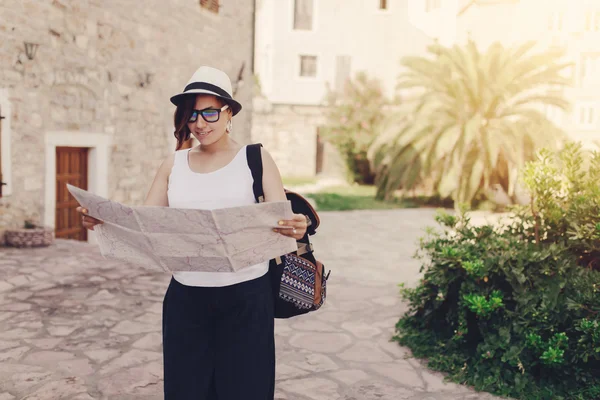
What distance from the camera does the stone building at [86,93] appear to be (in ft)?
25.1

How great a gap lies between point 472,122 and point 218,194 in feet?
39.3

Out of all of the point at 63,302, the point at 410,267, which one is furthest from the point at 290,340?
the point at 410,267

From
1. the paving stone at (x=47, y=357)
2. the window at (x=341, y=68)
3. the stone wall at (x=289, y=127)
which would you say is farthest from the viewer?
the window at (x=341, y=68)

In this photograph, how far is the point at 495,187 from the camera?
557 inches

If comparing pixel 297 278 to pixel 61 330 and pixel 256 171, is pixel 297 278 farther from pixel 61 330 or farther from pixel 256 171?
pixel 61 330

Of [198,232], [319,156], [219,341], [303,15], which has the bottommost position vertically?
[219,341]

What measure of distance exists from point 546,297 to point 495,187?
36.4ft

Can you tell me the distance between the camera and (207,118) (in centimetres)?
223

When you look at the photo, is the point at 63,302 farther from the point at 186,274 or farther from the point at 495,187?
the point at 495,187

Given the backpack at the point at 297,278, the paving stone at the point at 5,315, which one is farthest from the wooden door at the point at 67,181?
the backpack at the point at 297,278

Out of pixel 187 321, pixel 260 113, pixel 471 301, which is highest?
pixel 260 113

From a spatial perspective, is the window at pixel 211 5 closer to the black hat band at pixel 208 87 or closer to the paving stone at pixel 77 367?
the paving stone at pixel 77 367

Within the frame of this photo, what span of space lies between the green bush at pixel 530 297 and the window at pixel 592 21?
52.2 ft

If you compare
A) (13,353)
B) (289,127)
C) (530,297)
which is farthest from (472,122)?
(289,127)
